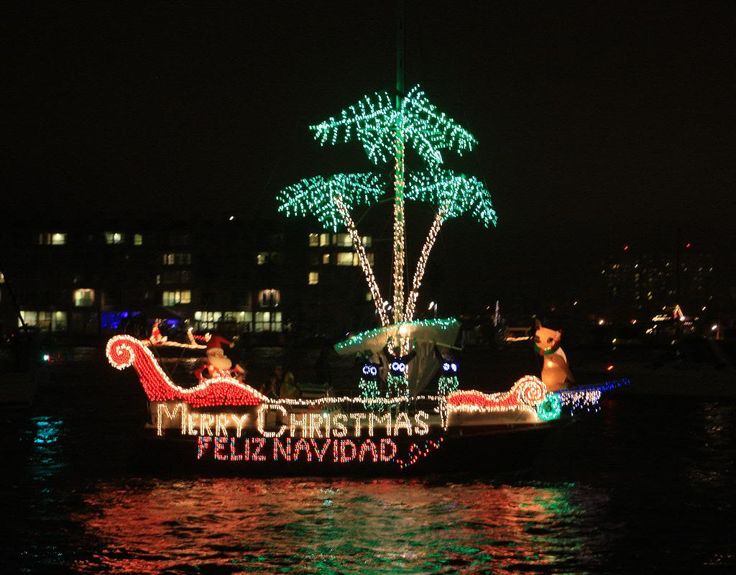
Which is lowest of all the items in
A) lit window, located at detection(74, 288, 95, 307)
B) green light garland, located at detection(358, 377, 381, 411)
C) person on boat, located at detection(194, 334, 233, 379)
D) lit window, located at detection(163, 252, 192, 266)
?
green light garland, located at detection(358, 377, 381, 411)

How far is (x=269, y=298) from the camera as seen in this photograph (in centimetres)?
12256

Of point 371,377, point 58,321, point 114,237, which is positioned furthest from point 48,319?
point 371,377

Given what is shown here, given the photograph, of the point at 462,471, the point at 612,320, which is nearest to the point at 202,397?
the point at 462,471

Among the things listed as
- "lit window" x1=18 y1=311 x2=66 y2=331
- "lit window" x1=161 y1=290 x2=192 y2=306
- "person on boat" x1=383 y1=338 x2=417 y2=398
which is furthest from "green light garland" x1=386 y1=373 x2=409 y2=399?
"lit window" x1=161 y1=290 x2=192 y2=306

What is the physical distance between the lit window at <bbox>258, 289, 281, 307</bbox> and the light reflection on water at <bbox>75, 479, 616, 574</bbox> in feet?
342

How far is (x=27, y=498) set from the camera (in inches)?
695

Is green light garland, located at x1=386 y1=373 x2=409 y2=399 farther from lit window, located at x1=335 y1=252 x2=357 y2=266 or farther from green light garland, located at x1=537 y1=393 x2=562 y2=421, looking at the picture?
lit window, located at x1=335 y1=252 x2=357 y2=266

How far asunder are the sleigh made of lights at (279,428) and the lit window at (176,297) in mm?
103054

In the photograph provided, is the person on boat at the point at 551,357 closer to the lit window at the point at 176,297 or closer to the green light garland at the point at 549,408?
the green light garland at the point at 549,408

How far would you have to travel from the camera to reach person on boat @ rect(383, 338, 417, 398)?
2169 centimetres

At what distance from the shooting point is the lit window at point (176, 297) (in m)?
120

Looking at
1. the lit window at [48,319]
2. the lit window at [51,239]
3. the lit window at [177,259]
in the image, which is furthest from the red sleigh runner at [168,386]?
the lit window at [51,239]

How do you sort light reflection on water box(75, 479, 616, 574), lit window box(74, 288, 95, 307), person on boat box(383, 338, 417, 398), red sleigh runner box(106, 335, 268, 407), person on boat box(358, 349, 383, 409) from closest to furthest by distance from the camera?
light reflection on water box(75, 479, 616, 574)
red sleigh runner box(106, 335, 268, 407)
person on boat box(383, 338, 417, 398)
person on boat box(358, 349, 383, 409)
lit window box(74, 288, 95, 307)

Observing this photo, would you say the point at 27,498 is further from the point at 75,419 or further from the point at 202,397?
the point at 75,419
